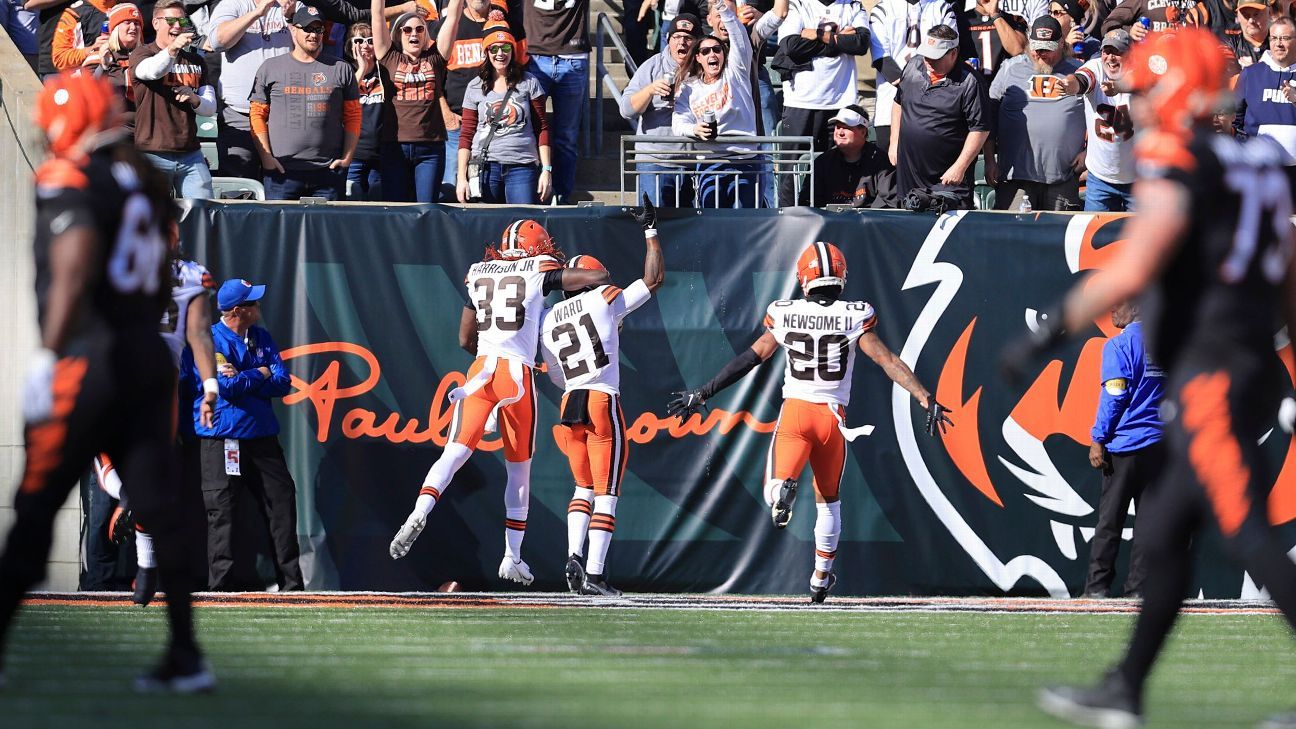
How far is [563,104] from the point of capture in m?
12.4

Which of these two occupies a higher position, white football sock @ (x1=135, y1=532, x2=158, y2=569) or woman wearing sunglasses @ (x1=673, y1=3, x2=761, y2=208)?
woman wearing sunglasses @ (x1=673, y1=3, x2=761, y2=208)

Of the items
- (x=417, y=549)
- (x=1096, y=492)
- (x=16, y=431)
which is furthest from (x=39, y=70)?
(x=1096, y=492)

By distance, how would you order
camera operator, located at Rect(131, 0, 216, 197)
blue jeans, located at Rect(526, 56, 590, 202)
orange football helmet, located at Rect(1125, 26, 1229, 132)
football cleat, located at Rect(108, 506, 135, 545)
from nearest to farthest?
1. orange football helmet, located at Rect(1125, 26, 1229, 132)
2. football cleat, located at Rect(108, 506, 135, 545)
3. camera operator, located at Rect(131, 0, 216, 197)
4. blue jeans, located at Rect(526, 56, 590, 202)

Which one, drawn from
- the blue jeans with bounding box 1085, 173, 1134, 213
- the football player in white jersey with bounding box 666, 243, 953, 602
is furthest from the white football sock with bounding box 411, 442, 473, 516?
the blue jeans with bounding box 1085, 173, 1134, 213

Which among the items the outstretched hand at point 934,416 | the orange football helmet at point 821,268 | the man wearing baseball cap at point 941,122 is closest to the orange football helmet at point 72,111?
the orange football helmet at point 821,268

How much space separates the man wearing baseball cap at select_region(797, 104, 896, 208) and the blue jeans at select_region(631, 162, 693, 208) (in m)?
1.02

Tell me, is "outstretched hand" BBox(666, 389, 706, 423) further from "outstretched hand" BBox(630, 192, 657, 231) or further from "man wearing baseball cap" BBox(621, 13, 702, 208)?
"man wearing baseball cap" BBox(621, 13, 702, 208)

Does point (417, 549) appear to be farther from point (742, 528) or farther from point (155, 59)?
point (155, 59)

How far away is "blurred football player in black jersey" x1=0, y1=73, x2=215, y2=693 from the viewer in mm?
4902

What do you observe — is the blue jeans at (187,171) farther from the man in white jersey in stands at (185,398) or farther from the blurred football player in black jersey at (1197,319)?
the blurred football player in black jersey at (1197,319)

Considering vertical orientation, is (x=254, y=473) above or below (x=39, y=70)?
below

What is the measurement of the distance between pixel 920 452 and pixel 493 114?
3927 millimetres

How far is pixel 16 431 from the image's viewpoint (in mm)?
10859

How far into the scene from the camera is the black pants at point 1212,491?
457 centimetres
